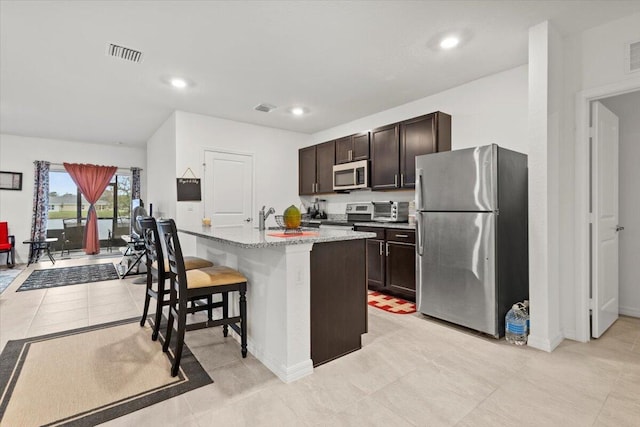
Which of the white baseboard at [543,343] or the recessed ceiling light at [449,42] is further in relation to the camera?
the recessed ceiling light at [449,42]

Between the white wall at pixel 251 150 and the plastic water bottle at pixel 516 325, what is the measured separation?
4.08 meters

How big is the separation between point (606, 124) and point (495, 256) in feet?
5.29

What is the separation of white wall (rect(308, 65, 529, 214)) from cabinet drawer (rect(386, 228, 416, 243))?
0.83 meters

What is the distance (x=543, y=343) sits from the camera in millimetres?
2492

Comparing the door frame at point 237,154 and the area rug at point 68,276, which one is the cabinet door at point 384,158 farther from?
the area rug at point 68,276

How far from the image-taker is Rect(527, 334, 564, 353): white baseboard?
2.47 meters

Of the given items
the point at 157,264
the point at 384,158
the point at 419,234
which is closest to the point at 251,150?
the point at 384,158

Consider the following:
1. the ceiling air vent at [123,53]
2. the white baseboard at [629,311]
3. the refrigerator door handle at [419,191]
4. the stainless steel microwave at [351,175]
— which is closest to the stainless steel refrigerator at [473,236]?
the refrigerator door handle at [419,191]

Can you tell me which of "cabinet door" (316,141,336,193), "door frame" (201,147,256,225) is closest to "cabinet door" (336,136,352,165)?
"cabinet door" (316,141,336,193)

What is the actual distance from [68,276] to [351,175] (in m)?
4.91

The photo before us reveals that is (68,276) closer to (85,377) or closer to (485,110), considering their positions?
(85,377)

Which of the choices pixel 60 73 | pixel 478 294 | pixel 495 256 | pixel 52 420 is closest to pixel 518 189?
pixel 495 256

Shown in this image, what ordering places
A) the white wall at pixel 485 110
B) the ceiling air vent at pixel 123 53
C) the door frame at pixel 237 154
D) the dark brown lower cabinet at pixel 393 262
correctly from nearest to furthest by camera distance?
the ceiling air vent at pixel 123 53 → the white wall at pixel 485 110 → the dark brown lower cabinet at pixel 393 262 → the door frame at pixel 237 154

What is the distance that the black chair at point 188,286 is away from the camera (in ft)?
6.88
